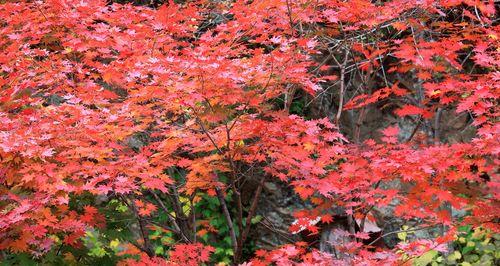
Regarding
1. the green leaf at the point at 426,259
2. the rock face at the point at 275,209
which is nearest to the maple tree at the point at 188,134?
the green leaf at the point at 426,259

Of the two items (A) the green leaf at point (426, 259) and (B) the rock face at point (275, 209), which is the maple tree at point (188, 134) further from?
(B) the rock face at point (275, 209)

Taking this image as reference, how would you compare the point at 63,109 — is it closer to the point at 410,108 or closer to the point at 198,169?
the point at 198,169

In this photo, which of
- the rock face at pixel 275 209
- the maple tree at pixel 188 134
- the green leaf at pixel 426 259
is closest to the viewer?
the maple tree at pixel 188 134

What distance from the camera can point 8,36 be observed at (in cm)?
536

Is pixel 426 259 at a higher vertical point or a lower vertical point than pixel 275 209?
lower

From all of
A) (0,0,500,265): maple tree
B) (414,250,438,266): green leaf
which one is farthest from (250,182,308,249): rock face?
(0,0,500,265): maple tree

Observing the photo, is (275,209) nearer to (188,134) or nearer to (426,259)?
(426,259)

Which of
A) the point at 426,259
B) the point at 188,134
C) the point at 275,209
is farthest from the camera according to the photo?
the point at 275,209

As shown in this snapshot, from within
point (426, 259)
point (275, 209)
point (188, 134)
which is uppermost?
point (188, 134)

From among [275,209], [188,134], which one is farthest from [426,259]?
[188,134]

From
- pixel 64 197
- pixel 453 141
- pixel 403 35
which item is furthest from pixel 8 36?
pixel 453 141

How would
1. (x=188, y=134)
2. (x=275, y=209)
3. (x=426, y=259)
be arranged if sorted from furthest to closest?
(x=275, y=209) < (x=426, y=259) < (x=188, y=134)

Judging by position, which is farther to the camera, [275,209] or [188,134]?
[275,209]

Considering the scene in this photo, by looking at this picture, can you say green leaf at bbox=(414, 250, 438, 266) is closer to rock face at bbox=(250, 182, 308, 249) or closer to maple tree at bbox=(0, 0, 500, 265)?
maple tree at bbox=(0, 0, 500, 265)
